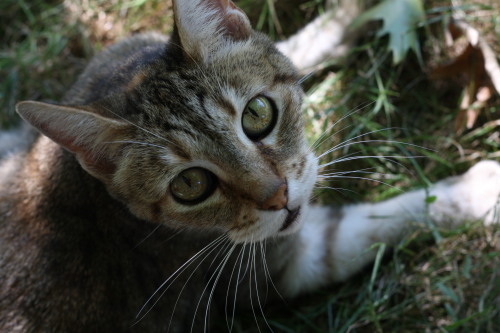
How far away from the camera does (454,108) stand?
115 inches

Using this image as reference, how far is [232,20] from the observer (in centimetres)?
202

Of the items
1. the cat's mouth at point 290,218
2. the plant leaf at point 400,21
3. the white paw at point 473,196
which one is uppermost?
the plant leaf at point 400,21

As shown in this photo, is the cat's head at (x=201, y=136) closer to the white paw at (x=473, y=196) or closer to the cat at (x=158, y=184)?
the cat at (x=158, y=184)

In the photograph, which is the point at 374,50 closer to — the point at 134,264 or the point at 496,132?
the point at 496,132

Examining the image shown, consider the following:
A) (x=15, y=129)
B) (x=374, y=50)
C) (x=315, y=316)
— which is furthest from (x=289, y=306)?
(x=15, y=129)

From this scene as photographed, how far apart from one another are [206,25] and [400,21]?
1338mm

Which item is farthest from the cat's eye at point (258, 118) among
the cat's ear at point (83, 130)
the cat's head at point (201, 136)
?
the cat's ear at point (83, 130)

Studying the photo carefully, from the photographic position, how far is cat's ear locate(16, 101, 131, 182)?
1689 millimetres

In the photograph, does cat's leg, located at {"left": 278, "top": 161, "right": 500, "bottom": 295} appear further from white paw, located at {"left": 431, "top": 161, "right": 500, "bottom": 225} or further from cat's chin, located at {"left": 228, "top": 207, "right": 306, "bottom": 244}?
cat's chin, located at {"left": 228, "top": 207, "right": 306, "bottom": 244}

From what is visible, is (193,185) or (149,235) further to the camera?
(149,235)

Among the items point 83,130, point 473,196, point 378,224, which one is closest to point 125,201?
point 83,130

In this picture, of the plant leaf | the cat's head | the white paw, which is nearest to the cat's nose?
the cat's head

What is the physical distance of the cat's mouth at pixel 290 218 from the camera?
1.91 m

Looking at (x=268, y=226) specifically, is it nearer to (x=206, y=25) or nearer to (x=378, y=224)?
(x=206, y=25)
